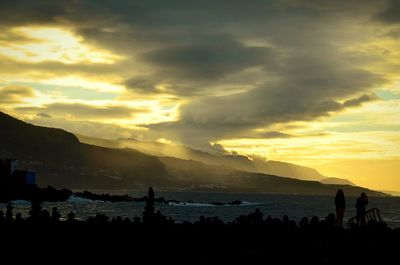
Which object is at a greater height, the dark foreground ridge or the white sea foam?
the white sea foam

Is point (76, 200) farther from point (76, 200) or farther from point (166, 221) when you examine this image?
point (166, 221)

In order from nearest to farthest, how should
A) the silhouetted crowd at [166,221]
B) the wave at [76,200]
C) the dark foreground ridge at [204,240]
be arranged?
the dark foreground ridge at [204,240] < the silhouetted crowd at [166,221] < the wave at [76,200]

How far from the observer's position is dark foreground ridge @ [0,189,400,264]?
23.5 metres

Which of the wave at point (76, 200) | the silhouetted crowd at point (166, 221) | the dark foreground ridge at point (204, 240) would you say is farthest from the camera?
the wave at point (76, 200)

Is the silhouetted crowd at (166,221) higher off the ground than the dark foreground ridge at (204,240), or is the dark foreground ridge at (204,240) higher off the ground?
the silhouetted crowd at (166,221)

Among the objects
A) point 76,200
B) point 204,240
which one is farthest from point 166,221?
point 76,200

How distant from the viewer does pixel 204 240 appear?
25.7 metres

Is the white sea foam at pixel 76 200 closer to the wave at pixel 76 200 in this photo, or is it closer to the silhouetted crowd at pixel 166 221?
the wave at pixel 76 200

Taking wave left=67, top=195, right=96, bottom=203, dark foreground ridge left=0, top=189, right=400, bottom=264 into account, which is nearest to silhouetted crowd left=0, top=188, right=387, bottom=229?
dark foreground ridge left=0, top=189, right=400, bottom=264

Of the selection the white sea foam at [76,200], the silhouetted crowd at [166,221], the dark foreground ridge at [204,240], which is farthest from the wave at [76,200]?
the dark foreground ridge at [204,240]

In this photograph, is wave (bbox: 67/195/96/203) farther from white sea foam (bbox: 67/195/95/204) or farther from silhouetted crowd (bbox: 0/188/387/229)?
silhouetted crowd (bbox: 0/188/387/229)

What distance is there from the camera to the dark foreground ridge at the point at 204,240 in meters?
23.5

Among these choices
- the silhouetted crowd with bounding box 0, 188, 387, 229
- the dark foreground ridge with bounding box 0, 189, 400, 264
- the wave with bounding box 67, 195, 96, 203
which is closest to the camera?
the dark foreground ridge with bounding box 0, 189, 400, 264

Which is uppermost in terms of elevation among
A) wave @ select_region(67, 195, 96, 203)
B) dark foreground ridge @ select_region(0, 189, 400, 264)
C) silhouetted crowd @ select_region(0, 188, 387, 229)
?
wave @ select_region(67, 195, 96, 203)
